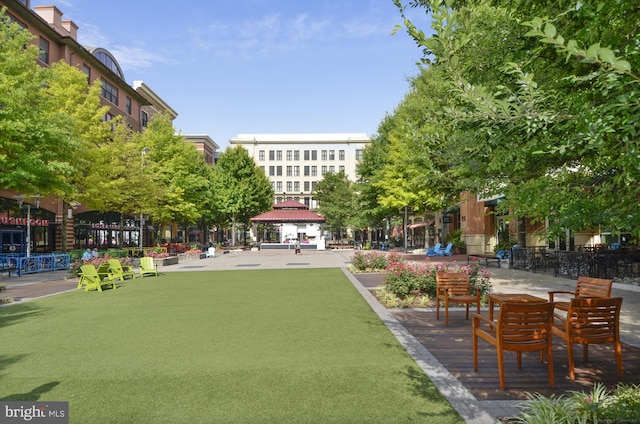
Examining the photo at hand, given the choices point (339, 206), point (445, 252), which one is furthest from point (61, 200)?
point (339, 206)

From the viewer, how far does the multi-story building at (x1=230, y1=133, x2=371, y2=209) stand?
347ft

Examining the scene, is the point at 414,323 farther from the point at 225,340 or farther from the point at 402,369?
the point at 225,340

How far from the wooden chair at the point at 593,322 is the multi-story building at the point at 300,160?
328 ft

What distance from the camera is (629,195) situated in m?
3.94

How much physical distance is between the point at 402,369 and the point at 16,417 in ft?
16.0

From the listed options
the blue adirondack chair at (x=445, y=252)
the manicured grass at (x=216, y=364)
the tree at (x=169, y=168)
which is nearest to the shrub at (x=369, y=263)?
the manicured grass at (x=216, y=364)

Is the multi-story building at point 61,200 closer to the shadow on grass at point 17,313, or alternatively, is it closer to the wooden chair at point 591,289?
the shadow on grass at point 17,313

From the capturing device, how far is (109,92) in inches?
1807

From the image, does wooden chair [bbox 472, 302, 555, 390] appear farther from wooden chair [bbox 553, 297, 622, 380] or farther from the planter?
the planter

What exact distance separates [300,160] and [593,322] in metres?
102

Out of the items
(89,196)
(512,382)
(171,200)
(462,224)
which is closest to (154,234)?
(171,200)

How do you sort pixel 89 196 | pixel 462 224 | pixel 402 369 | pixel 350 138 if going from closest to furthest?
1. pixel 402 369
2. pixel 89 196
3. pixel 462 224
4. pixel 350 138

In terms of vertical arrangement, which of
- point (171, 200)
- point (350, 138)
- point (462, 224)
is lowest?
point (462, 224)

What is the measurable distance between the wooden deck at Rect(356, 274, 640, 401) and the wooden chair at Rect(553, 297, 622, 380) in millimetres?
274
